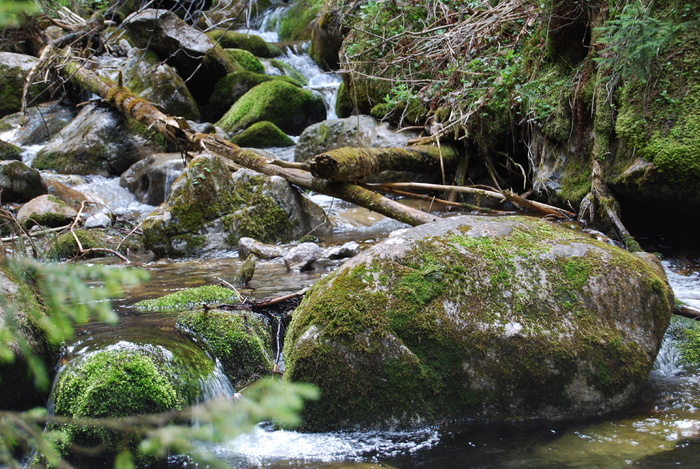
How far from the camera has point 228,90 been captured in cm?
1568

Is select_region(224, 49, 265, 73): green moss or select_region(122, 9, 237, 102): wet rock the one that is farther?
select_region(224, 49, 265, 73): green moss

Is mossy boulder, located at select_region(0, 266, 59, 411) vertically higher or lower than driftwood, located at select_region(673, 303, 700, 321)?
lower

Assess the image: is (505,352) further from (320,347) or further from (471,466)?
(320,347)

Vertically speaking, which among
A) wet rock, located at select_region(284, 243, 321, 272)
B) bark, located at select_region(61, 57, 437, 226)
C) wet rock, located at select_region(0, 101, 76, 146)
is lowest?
wet rock, located at select_region(0, 101, 76, 146)

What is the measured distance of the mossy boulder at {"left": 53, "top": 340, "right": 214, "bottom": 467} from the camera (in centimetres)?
291

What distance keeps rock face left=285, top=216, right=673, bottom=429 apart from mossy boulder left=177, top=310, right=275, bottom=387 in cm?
63

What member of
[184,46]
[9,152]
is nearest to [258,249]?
[9,152]

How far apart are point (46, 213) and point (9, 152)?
480 centimetres

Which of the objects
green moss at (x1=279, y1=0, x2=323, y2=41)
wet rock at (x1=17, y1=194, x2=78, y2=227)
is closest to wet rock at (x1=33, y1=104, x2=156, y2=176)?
wet rock at (x1=17, y1=194, x2=78, y2=227)

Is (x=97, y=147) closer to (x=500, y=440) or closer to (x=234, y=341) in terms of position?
(x=234, y=341)

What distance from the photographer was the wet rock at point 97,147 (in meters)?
12.5

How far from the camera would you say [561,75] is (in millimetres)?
7203

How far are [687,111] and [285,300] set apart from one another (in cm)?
435

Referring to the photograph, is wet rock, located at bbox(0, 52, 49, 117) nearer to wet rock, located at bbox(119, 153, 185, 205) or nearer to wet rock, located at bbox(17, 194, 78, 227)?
wet rock, located at bbox(119, 153, 185, 205)
